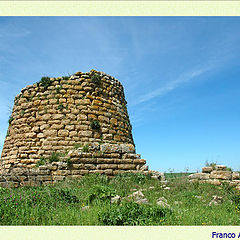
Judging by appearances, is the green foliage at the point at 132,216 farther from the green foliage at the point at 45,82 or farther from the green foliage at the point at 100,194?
the green foliage at the point at 45,82

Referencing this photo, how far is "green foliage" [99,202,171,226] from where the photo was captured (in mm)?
3779

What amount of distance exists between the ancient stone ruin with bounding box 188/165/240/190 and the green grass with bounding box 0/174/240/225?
18.3 inches

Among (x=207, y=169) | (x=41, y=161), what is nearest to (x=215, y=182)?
(x=207, y=169)

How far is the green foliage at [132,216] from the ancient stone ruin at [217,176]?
451 cm

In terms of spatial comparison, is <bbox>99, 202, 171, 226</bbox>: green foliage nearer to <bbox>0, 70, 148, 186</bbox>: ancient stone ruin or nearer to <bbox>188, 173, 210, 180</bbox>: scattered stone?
<bbox>0, 70, 148, 186</bbox>: ancient stone ruin

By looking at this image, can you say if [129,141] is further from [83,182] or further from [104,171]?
[83,182]

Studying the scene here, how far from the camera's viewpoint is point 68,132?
9234mm

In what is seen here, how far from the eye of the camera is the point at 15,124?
412 inches

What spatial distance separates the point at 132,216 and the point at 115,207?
0.69 m

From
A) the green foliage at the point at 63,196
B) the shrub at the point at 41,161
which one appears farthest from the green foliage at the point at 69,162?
the green foliage at the point at 63,196

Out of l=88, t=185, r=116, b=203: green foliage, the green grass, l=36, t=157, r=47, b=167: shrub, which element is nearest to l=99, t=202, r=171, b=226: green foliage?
the green grass

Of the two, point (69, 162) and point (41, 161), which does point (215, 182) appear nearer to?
point (69, 162)

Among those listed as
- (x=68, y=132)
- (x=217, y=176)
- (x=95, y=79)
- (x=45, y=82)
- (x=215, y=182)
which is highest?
A: (x=95, y=79)

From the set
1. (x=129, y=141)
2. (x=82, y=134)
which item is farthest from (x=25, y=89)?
(x=129, y=141)
